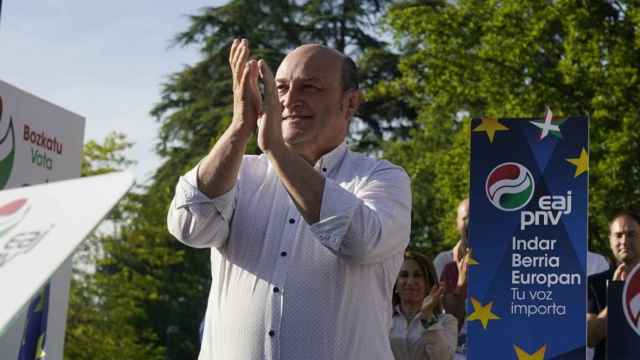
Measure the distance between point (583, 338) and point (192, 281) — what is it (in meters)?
33.4

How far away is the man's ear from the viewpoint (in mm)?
3943

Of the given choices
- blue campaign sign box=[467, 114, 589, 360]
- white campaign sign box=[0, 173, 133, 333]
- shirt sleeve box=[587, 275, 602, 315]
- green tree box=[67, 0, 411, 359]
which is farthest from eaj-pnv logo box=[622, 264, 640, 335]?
green tree box=[67, 0, 411, 359]

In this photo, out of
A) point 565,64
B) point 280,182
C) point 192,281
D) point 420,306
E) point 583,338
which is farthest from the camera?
point 192,281

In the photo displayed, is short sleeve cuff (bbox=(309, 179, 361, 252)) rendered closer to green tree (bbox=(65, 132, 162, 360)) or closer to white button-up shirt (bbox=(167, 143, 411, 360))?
white button-up shirt (bbox=(167, 143, 411, 360))

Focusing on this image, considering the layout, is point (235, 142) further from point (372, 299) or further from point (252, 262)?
point (372, 299)

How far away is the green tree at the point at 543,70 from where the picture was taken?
2573 cm

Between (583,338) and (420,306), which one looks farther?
(420,306)

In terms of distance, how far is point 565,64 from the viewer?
26578mm

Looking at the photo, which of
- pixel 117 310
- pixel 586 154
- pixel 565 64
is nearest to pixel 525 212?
pixel 586 154

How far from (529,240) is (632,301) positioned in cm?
67

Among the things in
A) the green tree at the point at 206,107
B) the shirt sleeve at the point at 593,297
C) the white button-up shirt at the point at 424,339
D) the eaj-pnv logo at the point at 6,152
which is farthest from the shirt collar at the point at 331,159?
the green tree at the point at 206,107

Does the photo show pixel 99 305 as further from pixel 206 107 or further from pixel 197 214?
pixel 197 214

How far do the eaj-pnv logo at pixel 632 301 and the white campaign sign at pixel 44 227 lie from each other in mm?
4757

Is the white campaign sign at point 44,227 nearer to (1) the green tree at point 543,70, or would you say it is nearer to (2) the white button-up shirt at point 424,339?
(2) the white button-up shirt at point 424,339
